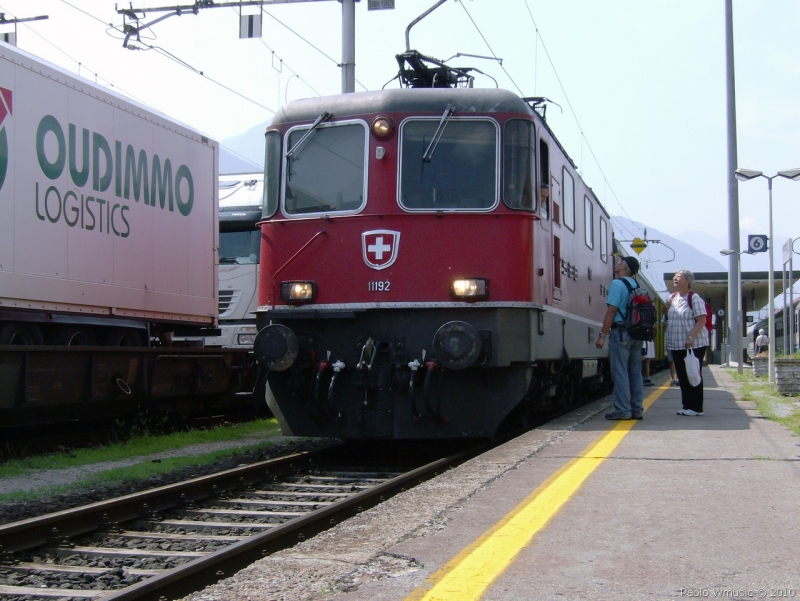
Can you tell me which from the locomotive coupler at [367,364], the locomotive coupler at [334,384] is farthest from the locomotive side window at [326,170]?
the locomotive coupler at [334,384]

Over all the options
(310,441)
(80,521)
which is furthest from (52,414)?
(80,521)

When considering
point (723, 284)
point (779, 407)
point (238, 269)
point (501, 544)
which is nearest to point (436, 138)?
point (501, 544)

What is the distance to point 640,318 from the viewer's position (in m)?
8.97

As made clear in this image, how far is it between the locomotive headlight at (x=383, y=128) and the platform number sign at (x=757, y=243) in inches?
721

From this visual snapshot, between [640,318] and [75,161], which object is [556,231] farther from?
[75,161]

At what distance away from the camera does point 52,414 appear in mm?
9039

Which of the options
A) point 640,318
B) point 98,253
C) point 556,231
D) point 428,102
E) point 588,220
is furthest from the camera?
point 588,220

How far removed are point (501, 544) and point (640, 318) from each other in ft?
18.2

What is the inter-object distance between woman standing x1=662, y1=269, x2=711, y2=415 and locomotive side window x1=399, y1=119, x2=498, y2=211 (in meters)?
2.61

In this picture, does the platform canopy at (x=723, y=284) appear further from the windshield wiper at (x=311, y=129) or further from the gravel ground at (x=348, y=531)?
the gravel ground at (x=348, y=531)

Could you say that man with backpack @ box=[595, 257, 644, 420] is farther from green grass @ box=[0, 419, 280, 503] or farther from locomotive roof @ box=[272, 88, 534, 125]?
green grass @ box=[0, 419, 280, 503]

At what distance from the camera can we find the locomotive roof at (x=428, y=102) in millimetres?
8195

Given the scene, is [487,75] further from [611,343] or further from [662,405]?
[662,405]

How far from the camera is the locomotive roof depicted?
8195mm
